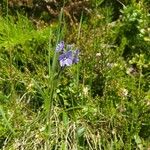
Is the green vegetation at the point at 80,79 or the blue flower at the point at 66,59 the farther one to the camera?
the green vegetation at the point at 80,79

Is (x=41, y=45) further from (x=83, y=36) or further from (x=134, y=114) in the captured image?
(x=134, y=114)

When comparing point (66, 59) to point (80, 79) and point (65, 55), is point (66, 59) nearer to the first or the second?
point (65, 55)

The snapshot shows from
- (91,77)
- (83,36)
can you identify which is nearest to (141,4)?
(83,36)

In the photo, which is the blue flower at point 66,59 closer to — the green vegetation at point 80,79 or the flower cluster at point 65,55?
the flower cluster at point 65,55

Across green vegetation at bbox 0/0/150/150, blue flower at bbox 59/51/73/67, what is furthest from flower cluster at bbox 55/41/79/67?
green vegetation at bbox 0/0/150/150

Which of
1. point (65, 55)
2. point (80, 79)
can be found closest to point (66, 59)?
point (65, 55)

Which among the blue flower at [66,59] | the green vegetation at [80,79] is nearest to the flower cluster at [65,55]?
the blue flower at [66,59]
